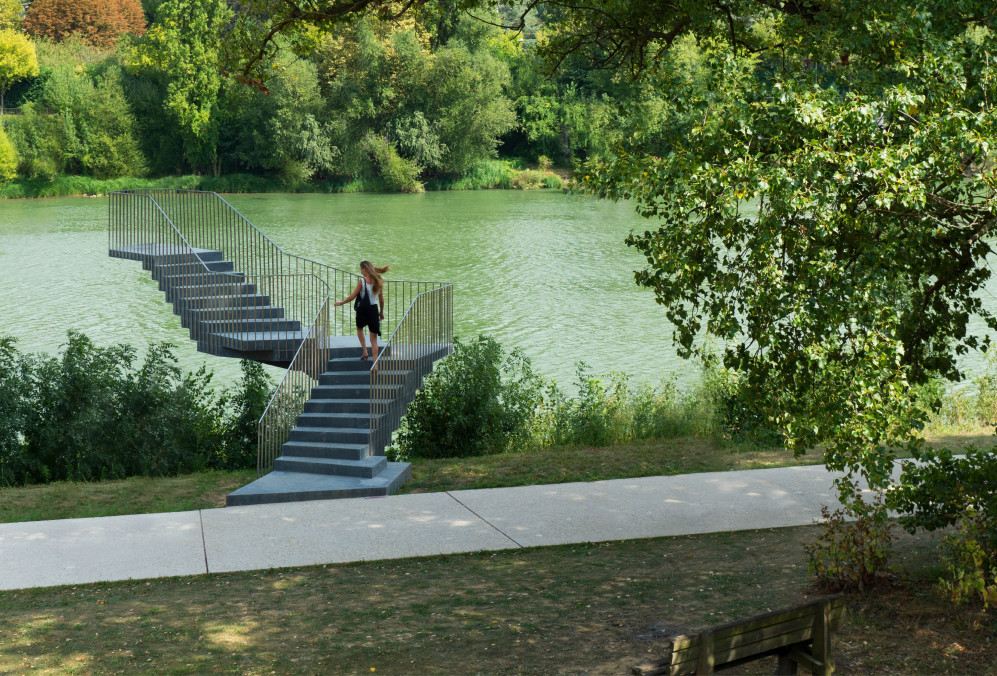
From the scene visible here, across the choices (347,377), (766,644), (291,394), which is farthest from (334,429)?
(766,644)

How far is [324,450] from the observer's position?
40.8 ft

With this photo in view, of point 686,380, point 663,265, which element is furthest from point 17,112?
point 663,265

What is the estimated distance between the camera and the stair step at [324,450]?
40.2 ft

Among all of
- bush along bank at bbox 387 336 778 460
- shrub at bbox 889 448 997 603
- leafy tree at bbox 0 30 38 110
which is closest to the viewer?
shrub at bbox 889 448 997 603

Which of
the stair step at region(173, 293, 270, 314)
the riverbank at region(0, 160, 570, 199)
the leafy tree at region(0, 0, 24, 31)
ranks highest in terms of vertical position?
the leafy tree at region(0, 0, 24, 31)

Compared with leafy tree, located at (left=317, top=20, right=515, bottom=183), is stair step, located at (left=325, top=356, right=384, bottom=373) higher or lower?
lower

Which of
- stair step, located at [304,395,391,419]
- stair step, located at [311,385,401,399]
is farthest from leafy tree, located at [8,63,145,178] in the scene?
stair step, located at [304,395,391,419]

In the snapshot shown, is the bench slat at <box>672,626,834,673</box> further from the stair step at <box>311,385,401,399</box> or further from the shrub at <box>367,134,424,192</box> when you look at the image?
the shrub at <box>367,134,424,192</box>

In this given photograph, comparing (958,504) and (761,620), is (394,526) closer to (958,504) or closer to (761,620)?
(958,504)

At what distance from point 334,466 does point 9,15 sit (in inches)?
3589

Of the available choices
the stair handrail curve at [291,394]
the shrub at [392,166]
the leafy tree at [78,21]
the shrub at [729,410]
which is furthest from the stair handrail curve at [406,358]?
the leafy tree at [78,21]

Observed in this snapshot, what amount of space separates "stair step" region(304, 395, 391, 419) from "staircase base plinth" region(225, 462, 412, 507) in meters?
1.50

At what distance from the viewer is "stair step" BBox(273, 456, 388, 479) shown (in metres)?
11.8

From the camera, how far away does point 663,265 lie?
6312 mm
